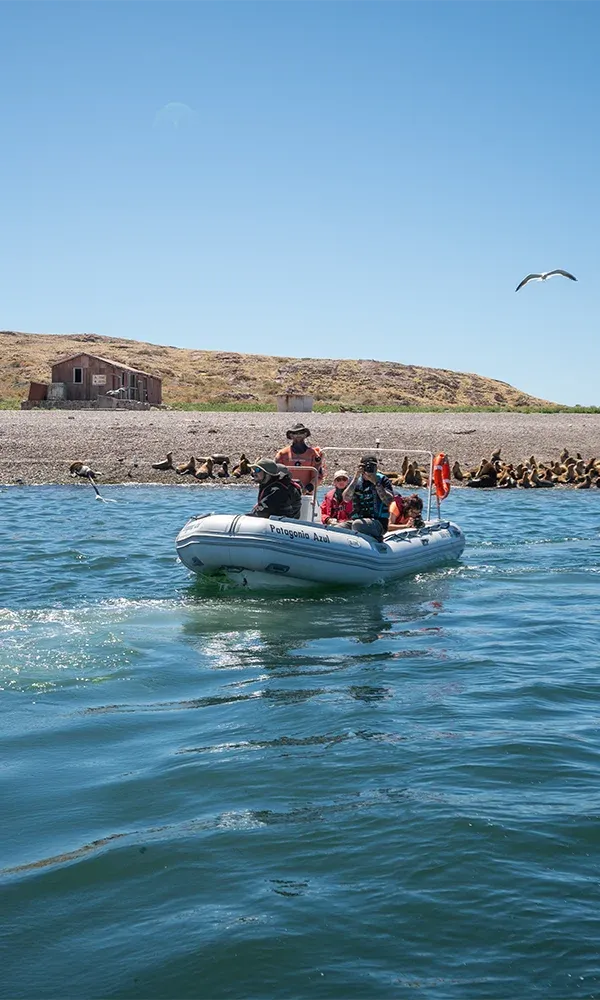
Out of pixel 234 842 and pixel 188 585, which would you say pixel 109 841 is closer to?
pixel 234 842

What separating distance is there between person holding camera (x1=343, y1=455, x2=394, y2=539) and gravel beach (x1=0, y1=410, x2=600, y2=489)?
1068 cm

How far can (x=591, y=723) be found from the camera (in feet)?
22.9

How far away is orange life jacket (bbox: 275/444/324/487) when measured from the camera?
509 inches

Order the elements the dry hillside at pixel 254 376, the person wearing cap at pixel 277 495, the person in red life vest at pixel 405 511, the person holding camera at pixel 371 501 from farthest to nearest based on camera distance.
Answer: the dry hillside at pixel 254 376, the person in red life vest at pixel 405 511, the person holding camera at pixel 371 501, the person wearing cap at pixel 277 495

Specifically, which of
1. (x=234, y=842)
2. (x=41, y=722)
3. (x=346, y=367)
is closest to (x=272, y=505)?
(x=41, y=722)

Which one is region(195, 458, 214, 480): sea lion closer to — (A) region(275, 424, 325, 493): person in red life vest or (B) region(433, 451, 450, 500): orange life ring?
(B) region(433, 451, 450, 500): orange life ring

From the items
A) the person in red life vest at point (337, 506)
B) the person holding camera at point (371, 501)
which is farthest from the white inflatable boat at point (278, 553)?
the person in red life vest at point (337, 506)

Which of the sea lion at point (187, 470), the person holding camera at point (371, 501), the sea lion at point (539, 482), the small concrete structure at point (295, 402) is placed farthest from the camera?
the small concrete structure at point (295, 402)

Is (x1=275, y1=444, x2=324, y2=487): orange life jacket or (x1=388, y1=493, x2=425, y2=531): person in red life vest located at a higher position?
(x1=275, y1=444, x2=324, y2=487): orange life jacket

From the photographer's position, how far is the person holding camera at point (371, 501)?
40.9ft

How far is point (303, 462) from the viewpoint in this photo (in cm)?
1304

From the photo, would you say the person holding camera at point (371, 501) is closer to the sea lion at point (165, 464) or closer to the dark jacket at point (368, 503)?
the dark jacket at point (368, 503)

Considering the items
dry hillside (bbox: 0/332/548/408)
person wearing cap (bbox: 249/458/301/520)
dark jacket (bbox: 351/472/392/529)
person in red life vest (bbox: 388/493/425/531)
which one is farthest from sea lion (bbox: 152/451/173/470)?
dry hillside (bbox: 0/332/548/408)

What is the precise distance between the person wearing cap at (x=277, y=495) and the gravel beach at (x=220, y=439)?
36.2ft
